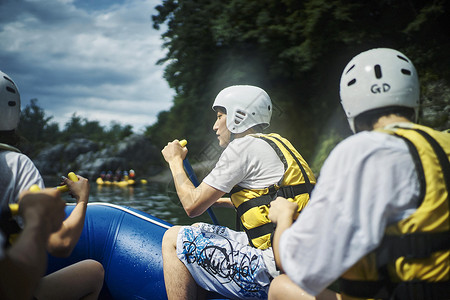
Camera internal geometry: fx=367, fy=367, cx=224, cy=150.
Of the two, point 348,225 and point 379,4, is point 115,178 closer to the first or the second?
point 379,4

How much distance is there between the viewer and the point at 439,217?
1002 mm

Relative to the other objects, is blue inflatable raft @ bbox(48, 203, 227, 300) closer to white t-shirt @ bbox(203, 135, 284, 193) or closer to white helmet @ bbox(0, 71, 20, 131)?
white t-shirt @ bbox(203, 135, 284, 193)

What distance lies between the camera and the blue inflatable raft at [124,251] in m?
2.46

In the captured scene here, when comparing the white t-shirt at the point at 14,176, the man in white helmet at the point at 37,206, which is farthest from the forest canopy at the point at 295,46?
the white t-shirt at the point at 14,176

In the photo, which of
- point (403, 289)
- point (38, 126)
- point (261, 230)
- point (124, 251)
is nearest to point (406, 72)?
point (403, 289)

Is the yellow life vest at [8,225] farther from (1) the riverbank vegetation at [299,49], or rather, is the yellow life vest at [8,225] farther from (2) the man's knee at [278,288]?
(1) the riverbank vegetation at [299,49]

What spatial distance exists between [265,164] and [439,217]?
0.97 meters

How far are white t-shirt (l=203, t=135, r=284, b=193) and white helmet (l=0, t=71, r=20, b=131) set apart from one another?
2.83 feet

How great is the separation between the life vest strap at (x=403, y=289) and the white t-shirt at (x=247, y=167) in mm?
850

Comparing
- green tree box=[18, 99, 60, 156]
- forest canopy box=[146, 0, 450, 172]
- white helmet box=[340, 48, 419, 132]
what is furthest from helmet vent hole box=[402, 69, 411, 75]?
green tree box=[18, 99, 60, 156]

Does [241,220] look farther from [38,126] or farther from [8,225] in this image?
[38,126]

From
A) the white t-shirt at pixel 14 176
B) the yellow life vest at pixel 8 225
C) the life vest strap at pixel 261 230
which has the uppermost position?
the white t-shirt at pixel 14 176

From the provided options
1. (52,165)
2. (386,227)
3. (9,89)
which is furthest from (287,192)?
(52,165)

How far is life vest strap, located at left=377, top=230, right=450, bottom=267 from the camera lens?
3.29 feet
